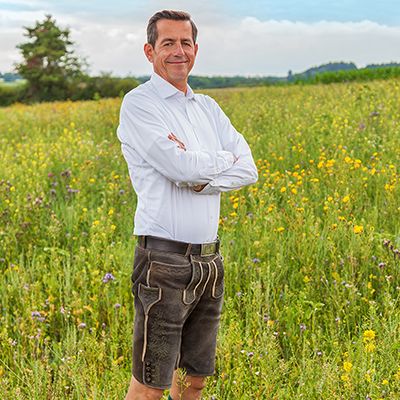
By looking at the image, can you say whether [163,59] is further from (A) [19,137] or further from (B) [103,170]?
(A) [19,137]

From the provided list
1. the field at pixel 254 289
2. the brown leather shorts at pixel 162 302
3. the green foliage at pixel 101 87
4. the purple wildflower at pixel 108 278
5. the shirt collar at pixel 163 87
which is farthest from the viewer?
the green foliage at pixel 101 87

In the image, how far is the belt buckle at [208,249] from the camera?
2.06 metres

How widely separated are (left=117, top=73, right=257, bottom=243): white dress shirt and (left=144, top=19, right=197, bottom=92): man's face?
0.20ft

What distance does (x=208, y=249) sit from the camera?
209cm

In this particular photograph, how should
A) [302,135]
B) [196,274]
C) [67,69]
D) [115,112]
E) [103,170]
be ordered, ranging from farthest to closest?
[67,69] → [115,112] → [302,135] → [103,170] → [196,274]

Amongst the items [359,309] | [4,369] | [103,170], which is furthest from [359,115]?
[4,369]

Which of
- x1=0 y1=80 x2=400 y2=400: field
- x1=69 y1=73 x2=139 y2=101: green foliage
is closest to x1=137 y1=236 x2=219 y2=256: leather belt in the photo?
x1=0 y1=80 x2=400 y2=400: field

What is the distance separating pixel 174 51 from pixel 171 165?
2.12 feet

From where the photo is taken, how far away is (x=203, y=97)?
2.48 meters

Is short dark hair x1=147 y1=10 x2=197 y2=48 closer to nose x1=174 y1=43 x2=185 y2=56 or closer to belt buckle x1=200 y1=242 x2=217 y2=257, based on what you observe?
nose x1=174 y1=43 x2=185 y2=56

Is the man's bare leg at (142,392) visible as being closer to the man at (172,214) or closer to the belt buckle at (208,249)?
the man at (172,214)

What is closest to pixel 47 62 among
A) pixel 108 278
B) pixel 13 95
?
pixel 13 95

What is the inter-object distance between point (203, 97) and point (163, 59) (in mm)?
436

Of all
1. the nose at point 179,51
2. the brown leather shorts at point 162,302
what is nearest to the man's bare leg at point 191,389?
the brown leather shorts at point 162,302
